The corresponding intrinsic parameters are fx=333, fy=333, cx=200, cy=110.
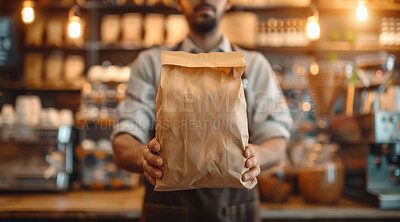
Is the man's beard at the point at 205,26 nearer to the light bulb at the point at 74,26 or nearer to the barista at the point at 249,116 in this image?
the barista at the point at 249,116

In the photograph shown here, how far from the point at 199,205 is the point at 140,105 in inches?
15.2

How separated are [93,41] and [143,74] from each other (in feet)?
6.67

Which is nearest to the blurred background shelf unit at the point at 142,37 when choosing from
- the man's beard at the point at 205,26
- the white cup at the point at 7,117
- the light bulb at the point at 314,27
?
the light bulb at the point at 314,27

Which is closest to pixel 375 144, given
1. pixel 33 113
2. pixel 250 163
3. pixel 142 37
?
pixel 250 163

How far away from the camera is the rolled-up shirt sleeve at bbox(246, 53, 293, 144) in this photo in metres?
1.13

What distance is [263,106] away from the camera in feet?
3.82

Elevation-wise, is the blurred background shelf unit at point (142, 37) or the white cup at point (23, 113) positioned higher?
the blurred background shelf unit at point (142, 37)

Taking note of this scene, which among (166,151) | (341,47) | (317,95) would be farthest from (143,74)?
(341,47)

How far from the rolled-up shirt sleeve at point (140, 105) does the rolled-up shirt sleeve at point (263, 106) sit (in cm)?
35

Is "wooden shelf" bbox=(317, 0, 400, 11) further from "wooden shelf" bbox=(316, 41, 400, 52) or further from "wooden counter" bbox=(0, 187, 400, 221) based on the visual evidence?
"wooden counter" bbox=(0, 187, 400, 221)

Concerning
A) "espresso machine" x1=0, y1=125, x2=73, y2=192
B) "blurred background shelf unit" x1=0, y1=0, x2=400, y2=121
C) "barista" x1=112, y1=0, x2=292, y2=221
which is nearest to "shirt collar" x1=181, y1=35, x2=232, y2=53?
"barista" x1=112, y1=0, x2=292, y2=221

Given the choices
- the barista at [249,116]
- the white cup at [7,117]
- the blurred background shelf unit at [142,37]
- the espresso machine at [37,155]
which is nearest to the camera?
the barista at [249,116]

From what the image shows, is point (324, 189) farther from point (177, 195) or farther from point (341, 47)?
point (341, 47)

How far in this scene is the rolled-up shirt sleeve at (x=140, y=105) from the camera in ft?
3.56
